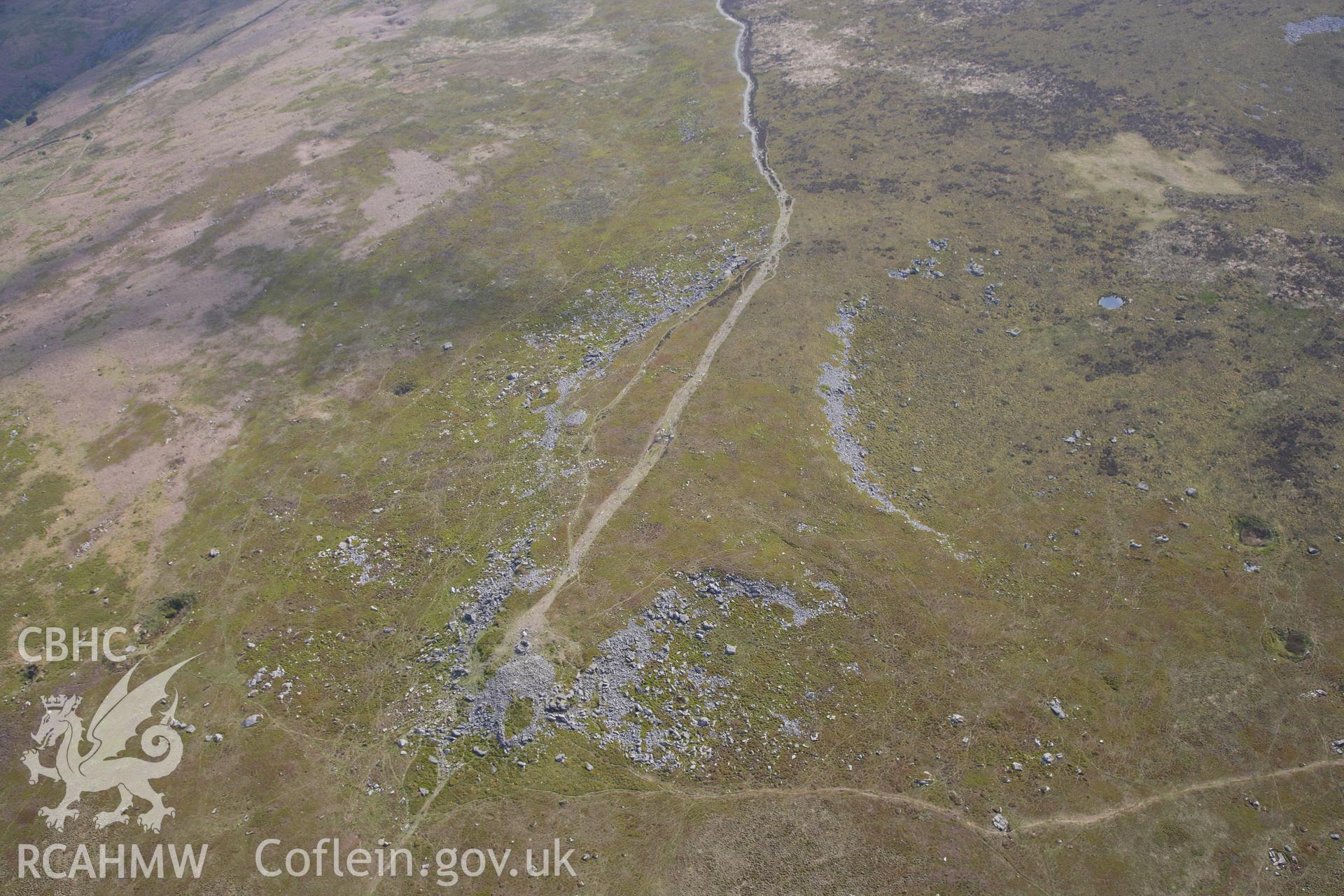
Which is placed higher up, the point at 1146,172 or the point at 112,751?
the point at 112,751

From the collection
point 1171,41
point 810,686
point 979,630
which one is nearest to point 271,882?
point 810,686

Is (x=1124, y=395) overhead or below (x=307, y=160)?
below

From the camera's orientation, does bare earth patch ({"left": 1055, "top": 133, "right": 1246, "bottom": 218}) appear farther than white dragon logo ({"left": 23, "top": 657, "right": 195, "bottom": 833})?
Yes

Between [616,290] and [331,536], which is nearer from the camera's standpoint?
[331,536]

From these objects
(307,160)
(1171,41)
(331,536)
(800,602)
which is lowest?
(800,602)

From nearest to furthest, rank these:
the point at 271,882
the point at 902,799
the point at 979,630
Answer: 1. the point at 271,882
2. the point at 902,799
3. the point at 979,630

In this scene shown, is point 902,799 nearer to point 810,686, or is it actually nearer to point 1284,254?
point 810,686

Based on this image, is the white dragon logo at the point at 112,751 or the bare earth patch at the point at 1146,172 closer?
the white dragon logo at the point at 112,751

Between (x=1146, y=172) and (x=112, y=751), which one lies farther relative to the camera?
(x=1146, y=172)
